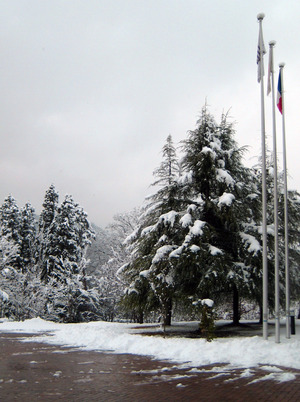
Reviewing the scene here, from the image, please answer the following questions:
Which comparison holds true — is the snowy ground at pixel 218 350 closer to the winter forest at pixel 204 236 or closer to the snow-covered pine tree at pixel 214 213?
the winter forest at pixel 204 236

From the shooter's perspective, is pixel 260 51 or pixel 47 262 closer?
pixel 260 51

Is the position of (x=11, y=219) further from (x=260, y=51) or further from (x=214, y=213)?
(x=260, y=51)

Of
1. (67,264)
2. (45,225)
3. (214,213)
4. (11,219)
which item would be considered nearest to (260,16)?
(214,213)

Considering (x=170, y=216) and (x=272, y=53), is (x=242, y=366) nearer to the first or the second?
(x=170, y=216)

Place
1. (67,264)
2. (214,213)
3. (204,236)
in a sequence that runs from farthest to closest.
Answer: (67,264)
(214,213)
(204,236)

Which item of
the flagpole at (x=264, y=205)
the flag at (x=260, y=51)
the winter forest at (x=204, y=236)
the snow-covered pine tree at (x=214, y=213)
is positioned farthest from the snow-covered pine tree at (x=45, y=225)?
the flag at (x=260, y=51)

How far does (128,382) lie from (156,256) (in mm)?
8960

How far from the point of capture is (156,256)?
18406 millimetres

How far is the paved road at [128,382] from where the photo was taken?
820 centimetres

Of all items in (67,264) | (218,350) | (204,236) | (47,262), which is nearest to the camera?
(218,350)

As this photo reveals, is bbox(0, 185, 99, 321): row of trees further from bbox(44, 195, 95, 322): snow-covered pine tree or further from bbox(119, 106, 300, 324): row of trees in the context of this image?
bbox(119, 106, 300, 324): row of trees

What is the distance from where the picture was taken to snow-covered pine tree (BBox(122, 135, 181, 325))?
18531 millimetres

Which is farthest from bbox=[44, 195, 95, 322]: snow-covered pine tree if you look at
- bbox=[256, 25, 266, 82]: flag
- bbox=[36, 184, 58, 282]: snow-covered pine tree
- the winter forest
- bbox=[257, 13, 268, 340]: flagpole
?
bbox=[256, 25, 266, 82]: flag

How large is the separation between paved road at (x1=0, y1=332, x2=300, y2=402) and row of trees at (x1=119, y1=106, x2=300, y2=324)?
5.66m
